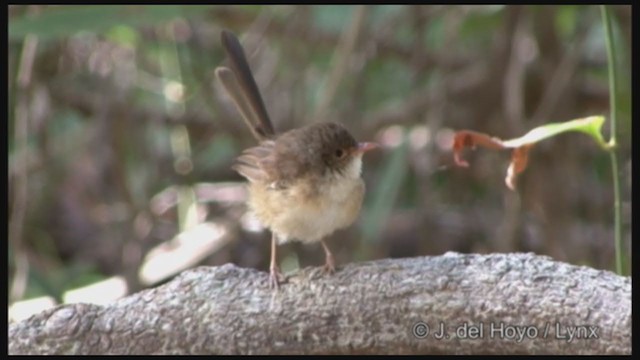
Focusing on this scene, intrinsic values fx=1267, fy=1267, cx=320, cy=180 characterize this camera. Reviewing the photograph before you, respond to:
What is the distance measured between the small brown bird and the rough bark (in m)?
0.56

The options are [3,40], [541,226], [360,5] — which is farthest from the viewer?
[541,226]

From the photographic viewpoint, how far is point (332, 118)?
5551mm

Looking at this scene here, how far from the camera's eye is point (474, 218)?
19.7 ft

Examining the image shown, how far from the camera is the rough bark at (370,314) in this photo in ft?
8.71

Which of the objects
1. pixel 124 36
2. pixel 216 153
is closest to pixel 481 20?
pixel 216 153

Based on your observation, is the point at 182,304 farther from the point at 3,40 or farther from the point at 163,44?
the point at 163,44

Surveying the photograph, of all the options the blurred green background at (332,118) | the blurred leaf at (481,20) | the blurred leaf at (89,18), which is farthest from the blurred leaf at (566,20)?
the blurred leaf at (89,18)

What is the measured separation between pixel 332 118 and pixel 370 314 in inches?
112

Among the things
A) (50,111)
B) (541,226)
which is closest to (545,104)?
(541,226)

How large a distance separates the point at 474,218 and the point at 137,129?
1636mm

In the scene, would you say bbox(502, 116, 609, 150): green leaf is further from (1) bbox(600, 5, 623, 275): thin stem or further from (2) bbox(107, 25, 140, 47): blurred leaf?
(2) bbox(107, 25, 140, 47): blurred leaf

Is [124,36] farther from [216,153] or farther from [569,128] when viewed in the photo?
[569,128]

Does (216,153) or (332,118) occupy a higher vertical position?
(332,118)

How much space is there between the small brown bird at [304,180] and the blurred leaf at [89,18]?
0.51 metres
